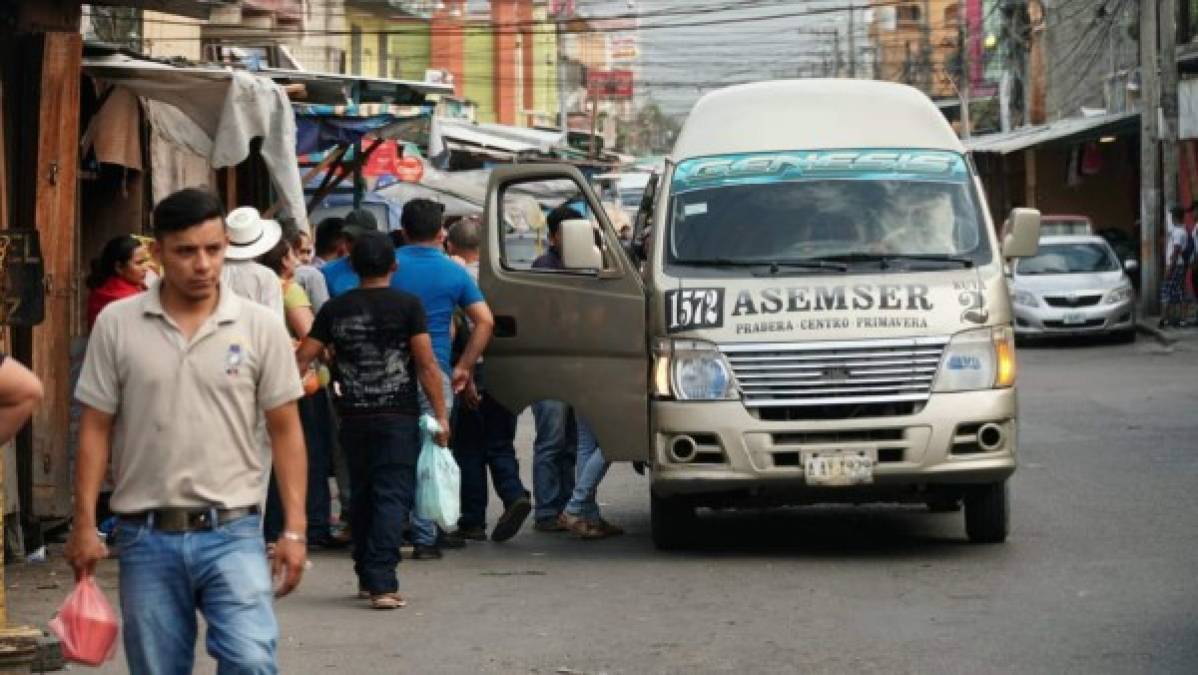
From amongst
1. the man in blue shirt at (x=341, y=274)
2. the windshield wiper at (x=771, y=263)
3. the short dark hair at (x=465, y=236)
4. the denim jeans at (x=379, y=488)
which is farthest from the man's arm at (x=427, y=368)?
the short dark hair at (x=465, y=236)

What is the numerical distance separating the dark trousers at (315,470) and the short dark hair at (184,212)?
616 cm

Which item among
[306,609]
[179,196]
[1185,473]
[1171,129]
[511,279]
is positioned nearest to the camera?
[179,196]

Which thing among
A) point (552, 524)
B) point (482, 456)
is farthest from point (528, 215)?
point (482, 456)

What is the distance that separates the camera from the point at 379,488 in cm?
1068

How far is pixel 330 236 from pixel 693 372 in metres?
2.74

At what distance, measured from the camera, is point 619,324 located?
1220cm

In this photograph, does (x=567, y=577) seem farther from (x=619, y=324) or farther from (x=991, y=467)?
(x=991, y=467)

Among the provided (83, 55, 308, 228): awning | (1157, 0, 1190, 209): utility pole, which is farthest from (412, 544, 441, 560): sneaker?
(1157, 0, 1190, 209): utility pole

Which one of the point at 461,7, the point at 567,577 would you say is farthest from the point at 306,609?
the point at 461,7

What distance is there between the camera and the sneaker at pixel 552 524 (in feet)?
44.8

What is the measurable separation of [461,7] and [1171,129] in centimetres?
3778

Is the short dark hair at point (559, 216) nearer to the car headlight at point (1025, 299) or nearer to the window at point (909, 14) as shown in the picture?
the car headlight at point (1025, 299)

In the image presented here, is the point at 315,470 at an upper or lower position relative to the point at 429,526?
upper

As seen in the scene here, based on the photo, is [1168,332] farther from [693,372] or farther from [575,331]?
[693,372]
